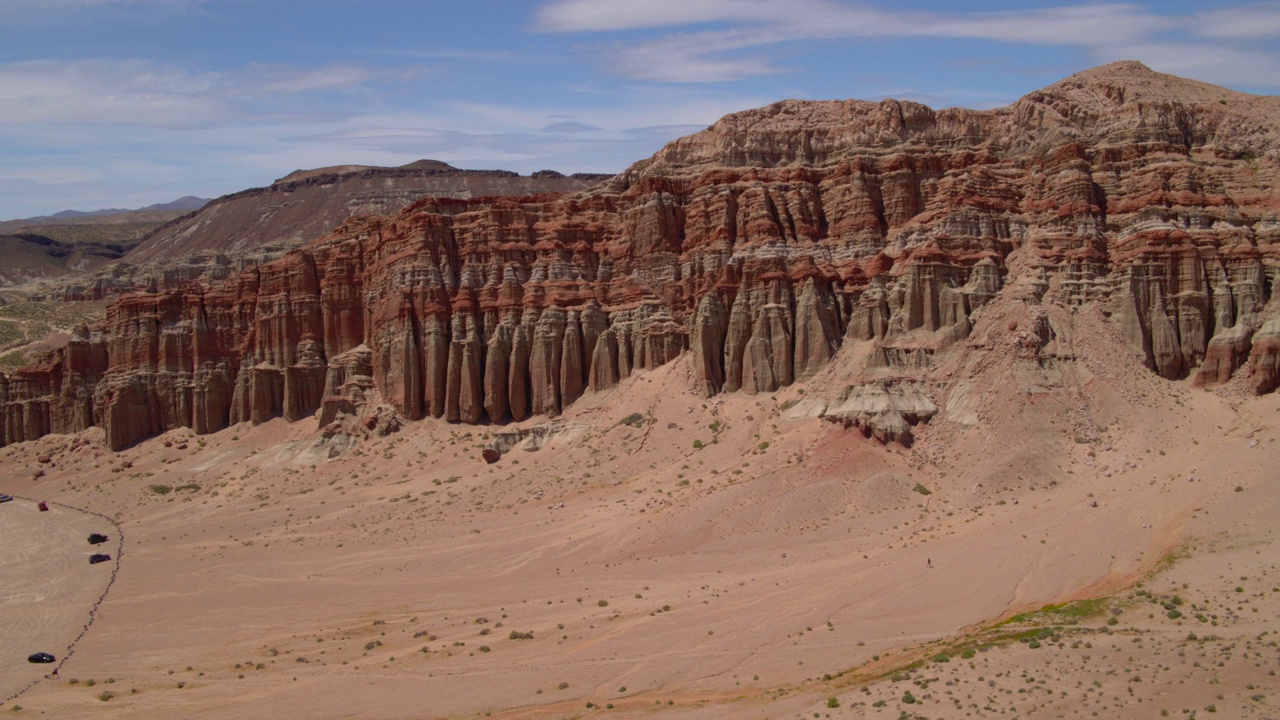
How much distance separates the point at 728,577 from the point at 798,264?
72.3 ft

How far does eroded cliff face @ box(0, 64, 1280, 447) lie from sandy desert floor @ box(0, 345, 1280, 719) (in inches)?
145

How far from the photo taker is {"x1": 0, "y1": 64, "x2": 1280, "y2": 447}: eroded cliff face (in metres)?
49.4

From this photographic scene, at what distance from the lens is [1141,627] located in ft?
94.5

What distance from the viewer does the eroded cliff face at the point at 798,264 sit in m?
49.4

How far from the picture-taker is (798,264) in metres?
55.7

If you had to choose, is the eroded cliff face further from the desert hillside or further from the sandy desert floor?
the sandy desert floor

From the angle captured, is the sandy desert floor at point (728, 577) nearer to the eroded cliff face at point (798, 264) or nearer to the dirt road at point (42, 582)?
the dirt road at point (42, 582)

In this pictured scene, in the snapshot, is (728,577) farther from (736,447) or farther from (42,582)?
(42,582)

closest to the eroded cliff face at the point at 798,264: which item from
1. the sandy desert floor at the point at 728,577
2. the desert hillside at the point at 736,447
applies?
the desert hillside at the point at 736,447

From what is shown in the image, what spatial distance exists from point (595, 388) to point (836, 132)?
20351mm

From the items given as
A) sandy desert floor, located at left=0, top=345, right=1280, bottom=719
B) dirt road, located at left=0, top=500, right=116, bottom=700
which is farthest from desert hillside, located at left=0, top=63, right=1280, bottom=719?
dirt road, located at left=0, top=500, right=116, bottom=700

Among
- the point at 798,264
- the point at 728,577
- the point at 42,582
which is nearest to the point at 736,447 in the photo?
the point at 798,264

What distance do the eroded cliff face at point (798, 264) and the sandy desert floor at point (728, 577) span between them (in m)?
3.68

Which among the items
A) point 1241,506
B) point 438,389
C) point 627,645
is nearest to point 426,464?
point 438,389
